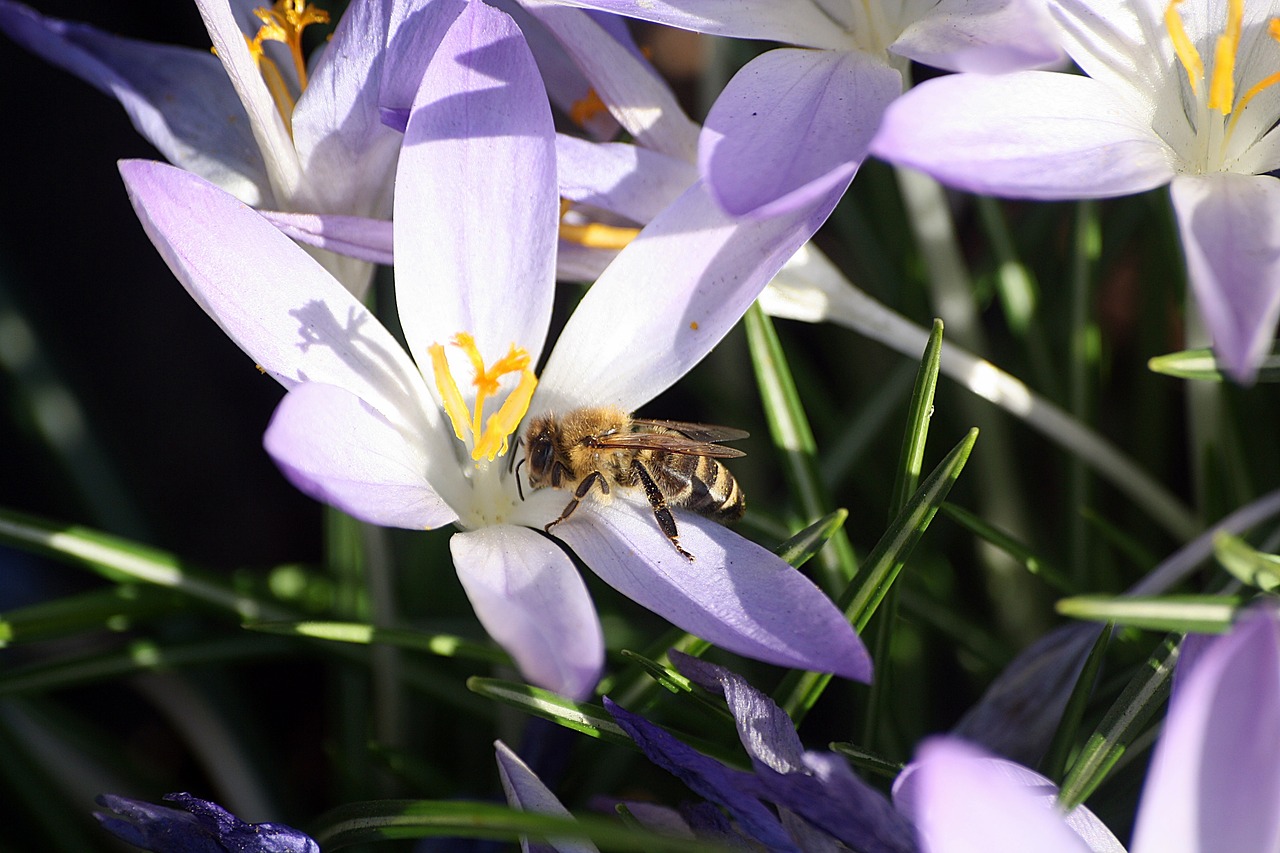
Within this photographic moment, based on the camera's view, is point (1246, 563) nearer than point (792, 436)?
Yes

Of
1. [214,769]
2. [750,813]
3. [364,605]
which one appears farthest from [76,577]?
[750,813]

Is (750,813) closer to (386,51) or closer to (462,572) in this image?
(462,572)

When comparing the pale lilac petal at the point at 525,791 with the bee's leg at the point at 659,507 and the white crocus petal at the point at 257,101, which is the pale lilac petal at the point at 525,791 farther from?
the white crocus petal at the point at 257,101

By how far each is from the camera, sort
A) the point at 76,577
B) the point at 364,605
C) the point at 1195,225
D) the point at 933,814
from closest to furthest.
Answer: the point at 933,814 < the point at 1195,225 < the point at 364,605 < the point at 76,577

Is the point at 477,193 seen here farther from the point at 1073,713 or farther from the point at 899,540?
the point at 1073,713

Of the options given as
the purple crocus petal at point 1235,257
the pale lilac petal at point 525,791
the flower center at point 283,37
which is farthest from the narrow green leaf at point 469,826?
the flower center at point 283,37

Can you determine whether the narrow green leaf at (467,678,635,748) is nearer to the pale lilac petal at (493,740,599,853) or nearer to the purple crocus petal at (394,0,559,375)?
the pale lilac petal at (493,740,599,853)

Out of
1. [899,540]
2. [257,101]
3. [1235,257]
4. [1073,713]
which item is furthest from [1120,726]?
[257,101]
